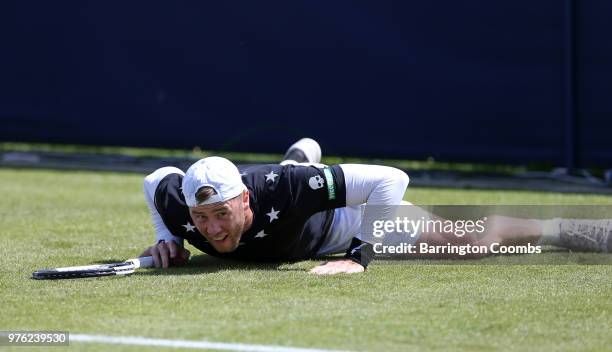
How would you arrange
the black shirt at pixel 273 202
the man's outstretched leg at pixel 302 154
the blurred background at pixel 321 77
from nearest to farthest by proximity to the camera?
the black shirt at pixel 273 202 → the man's outstretched leg at pixel 302 154 → the blurred background at pixel 321 77

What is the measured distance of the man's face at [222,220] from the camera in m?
5.65

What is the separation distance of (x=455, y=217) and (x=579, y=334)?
2252 millimetres

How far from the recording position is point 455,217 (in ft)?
22.4

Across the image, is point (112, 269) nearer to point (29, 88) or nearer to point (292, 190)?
point (292, 190)

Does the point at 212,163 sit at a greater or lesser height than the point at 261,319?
greater

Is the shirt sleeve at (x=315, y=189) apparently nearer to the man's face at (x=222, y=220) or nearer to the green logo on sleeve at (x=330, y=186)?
the green logo on sleeve at (x=330, y=186)

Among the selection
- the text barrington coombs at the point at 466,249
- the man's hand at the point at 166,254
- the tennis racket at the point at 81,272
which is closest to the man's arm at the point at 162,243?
the man's hand at the point at 166,254

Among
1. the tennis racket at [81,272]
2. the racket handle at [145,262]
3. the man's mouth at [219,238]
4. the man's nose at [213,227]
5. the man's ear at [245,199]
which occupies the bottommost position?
the racket handle at [145,262]

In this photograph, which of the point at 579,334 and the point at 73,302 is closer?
the point at 579,334

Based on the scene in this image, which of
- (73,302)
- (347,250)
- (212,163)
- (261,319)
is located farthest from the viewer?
(347,250)

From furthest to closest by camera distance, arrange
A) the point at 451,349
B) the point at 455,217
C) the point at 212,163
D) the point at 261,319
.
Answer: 1. the point at 455,217
2. the point at 212,163
3. the point at 261,319
4. the point at 451,349

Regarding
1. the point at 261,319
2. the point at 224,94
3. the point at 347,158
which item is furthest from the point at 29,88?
the point at 261,319

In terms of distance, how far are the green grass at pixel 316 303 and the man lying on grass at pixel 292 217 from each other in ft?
0.44

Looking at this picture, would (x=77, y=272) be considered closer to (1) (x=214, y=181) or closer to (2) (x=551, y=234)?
(1) (x=214, y=181)
